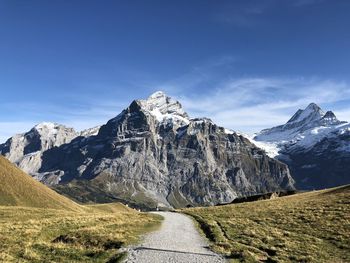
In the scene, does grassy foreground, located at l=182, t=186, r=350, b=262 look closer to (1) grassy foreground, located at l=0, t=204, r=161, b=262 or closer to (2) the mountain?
(1) grassy foreground, located at l=0, t=204, r=161, b=262

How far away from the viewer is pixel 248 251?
32125 mm

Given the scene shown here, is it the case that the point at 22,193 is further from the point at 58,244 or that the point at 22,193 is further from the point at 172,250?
the point at 172,250

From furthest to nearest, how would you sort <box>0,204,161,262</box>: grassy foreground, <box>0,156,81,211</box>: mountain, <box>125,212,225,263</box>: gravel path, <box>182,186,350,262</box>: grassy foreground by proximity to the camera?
<box>0,156,81,211</box>: mountain → <box>182,186,350,262</box>: grassy foreground → <box>0,204,161,262</box>: grassy foreground → <box>125,212,225,263</box>: gravel path

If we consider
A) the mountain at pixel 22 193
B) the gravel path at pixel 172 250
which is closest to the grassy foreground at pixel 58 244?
the gravel path at pixel 172 250

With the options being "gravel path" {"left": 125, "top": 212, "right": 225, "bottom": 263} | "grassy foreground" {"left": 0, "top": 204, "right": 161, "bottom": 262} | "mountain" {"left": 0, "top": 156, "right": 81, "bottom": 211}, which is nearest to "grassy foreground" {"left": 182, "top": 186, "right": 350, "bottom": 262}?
"gravel path" {"left": 125, "top": 212, "right": 225, "bottom": 263}

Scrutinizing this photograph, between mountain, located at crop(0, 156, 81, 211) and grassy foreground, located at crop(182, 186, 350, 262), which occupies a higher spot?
mountain, located at crop(0, 156, 81, 211)

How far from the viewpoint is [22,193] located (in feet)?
337

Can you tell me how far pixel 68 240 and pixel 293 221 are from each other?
3253 centimetres

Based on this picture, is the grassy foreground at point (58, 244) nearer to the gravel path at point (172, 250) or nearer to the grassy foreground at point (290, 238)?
the gravel path at point (172, 250)

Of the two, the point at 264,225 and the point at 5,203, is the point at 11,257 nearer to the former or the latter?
the point at 264,225

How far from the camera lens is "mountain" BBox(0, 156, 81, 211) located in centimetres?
9822

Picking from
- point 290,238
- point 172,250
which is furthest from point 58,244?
point 290,238

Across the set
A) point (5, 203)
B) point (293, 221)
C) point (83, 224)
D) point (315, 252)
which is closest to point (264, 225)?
point (293, 221)

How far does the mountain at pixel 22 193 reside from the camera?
98.2 m
